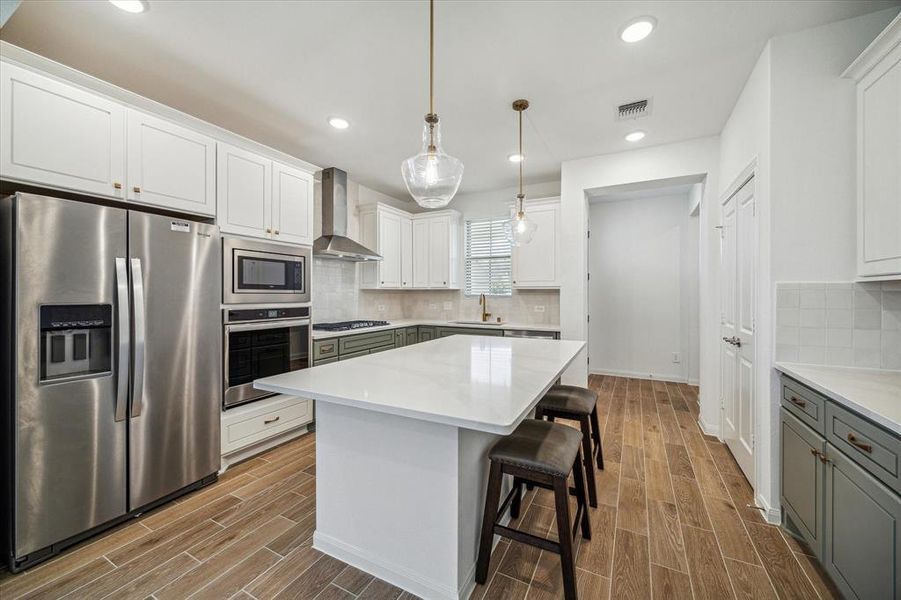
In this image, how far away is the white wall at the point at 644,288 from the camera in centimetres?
521

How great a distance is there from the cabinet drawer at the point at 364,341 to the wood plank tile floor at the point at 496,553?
4.25 ft

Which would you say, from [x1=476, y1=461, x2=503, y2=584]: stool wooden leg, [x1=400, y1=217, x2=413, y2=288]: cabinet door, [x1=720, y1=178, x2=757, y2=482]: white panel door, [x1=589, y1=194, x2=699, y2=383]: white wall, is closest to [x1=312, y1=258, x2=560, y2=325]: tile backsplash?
[x1=400, y1=217, x2=413, y2=288]: cabinet door

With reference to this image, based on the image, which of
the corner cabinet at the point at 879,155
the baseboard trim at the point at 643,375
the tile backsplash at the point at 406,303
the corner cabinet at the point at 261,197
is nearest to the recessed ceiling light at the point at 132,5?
the corner cabinet at the point at 261,197

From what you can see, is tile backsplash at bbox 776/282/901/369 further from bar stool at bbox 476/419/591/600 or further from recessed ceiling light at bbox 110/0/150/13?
recessed ceiling light at bbox 110/0/150/13

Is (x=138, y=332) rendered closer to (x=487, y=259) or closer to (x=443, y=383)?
(x=443, y=383)

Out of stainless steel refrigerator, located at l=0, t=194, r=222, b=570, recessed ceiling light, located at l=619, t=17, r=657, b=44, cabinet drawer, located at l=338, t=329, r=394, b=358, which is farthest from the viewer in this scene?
cabinet drawer, located at l=338, t=329, r=394, b=358

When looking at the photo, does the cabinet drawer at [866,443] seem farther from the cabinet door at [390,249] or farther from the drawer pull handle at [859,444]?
the cabinet door at [390,249]

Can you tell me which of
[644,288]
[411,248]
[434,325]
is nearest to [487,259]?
[411,248]

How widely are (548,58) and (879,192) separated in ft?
5.83

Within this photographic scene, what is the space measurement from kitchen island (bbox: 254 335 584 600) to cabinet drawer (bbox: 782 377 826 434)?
43.2 inches

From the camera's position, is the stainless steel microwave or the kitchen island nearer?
the kitchen island

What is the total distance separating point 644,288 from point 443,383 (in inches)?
195

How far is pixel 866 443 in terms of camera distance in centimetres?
129

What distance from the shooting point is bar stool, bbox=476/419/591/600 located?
56.9 inches
